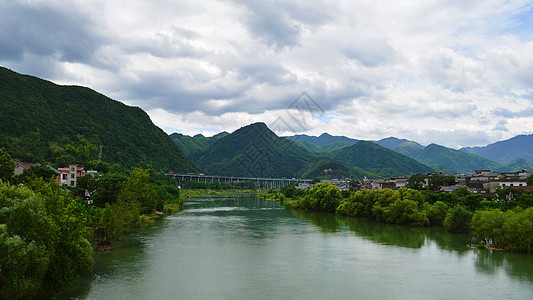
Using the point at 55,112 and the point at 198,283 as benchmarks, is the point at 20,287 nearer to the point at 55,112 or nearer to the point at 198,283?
the point at 198,283

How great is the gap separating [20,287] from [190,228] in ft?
68.7

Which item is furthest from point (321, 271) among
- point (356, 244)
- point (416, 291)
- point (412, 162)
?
point (412, 162)

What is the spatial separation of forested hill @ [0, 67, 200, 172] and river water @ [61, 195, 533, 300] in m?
39.5

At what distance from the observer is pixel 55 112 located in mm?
90875

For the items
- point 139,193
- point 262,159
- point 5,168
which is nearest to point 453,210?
point 139,193

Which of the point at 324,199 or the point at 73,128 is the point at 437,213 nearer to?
the point at 324,199

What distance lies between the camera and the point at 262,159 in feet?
503

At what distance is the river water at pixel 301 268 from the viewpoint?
48.4 feet

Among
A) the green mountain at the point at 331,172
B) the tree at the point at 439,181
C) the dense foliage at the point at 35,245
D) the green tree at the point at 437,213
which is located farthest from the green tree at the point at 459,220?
the green mountain at the point at 331,172

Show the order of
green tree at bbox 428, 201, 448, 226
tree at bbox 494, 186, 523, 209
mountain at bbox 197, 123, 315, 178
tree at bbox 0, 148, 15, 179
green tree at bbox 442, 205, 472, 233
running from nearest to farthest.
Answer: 1. tree at bbox 0, 148, 15, 179
2. green tree at bbox 442, 205, 472, 233
3. tree at bbox 494, 186, 523, 209
4. green tree at bbox 428, 201, 448, 226
5. mountain at bbox 197, 123, 315, 178

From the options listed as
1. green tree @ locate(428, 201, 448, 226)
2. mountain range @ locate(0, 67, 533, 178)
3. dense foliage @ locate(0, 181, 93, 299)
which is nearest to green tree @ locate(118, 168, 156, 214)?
dense foliage @ locate(0, 181, 93, 299)

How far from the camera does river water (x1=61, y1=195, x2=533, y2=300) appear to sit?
14.8 metres

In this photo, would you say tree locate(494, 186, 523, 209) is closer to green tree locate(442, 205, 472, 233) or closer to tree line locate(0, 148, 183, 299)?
green tree locate(442, 205, 472, 233)

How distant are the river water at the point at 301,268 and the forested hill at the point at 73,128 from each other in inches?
1556
